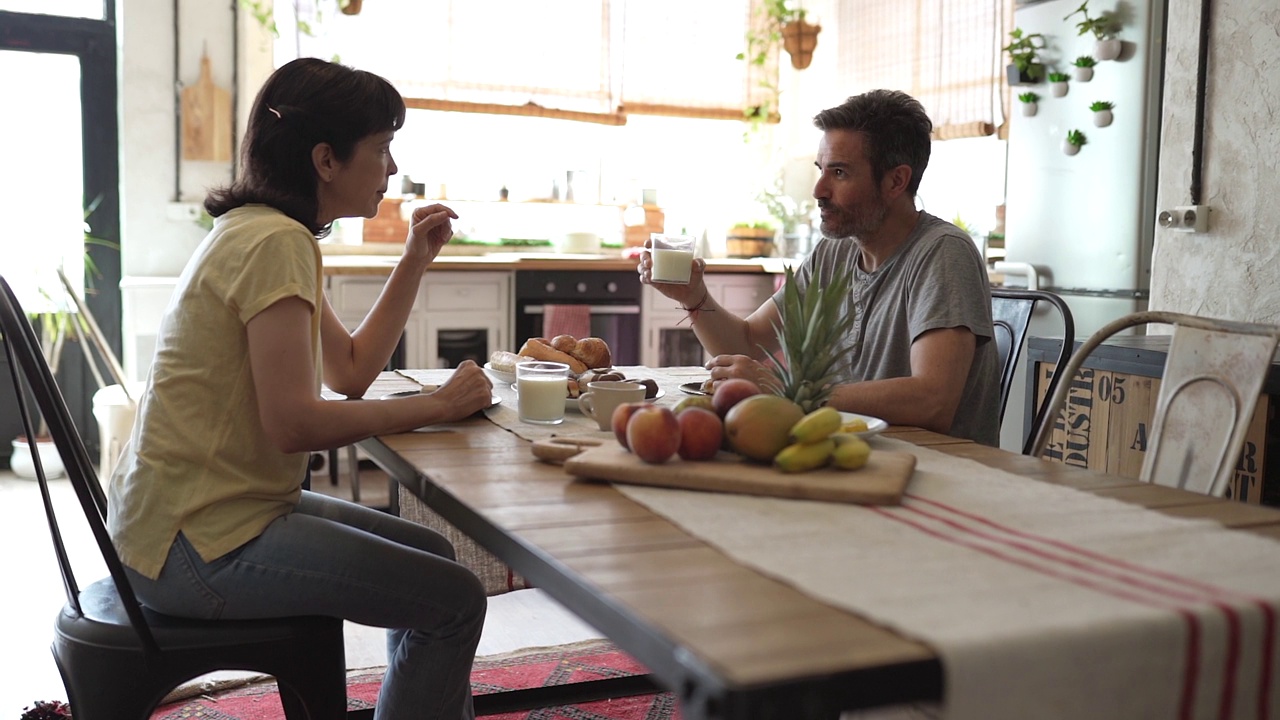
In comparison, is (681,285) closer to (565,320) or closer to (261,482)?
(261,482)

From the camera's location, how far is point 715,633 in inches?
32.9

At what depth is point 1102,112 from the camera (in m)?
4.07

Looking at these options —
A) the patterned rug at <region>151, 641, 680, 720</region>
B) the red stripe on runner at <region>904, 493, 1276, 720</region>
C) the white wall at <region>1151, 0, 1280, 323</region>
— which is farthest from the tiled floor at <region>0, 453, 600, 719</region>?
the white wall at <region>1151, 0, 1280, 323</region>

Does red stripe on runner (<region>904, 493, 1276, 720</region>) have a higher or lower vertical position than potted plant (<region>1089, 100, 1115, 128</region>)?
lower

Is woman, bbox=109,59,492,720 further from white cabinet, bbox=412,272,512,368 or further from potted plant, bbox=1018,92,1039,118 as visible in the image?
potted plant, bbox=1018,92,1039,118

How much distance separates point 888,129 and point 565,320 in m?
2.95

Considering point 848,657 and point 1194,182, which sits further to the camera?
point 1194,182

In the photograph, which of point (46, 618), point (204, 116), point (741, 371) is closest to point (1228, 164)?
point (741, 371)

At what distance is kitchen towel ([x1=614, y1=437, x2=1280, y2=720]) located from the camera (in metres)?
0.84

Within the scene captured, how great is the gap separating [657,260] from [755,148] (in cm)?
441

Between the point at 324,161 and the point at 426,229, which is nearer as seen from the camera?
the point at 324,161

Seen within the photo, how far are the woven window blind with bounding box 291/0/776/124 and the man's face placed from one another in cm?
356

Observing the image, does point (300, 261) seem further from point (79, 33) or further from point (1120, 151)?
point (79, 33)

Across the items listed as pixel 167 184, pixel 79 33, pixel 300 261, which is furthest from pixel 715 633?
pixel 79 33
